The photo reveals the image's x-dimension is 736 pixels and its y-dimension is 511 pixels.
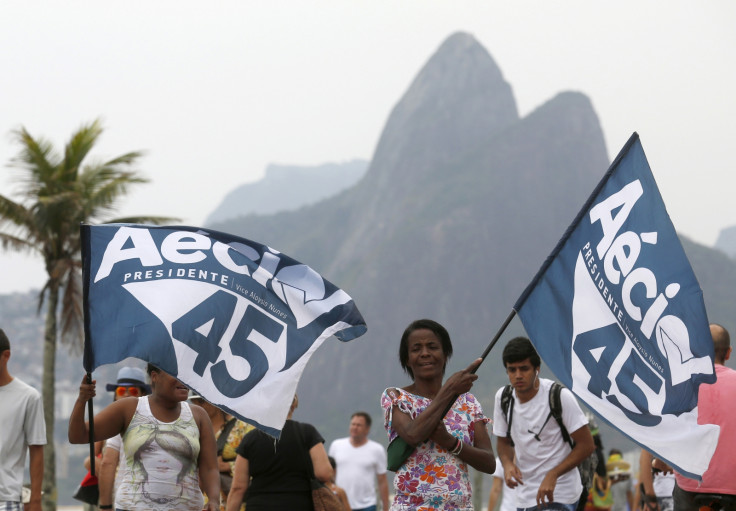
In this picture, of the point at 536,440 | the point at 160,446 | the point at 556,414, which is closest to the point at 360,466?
the point at 536,440

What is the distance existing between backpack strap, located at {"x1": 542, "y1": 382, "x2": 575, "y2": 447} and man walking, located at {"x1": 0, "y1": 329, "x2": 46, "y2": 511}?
298cm

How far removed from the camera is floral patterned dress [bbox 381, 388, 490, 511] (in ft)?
17.1

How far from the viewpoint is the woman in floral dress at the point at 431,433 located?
16.8 ft

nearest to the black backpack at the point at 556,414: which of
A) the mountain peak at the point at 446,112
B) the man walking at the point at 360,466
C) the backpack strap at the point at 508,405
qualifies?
the backpack strap at the point at 508,405

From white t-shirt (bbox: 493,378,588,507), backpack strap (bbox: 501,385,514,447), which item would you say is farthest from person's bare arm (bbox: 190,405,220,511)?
backpack strap (bbox: 501,385,514,447)

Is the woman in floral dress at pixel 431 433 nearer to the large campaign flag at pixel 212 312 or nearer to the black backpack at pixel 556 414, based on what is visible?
the large campaign flag at pixel 212 312

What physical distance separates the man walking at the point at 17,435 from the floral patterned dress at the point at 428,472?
2.01 meters

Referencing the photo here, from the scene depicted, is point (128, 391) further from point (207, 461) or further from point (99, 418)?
point (99, 418)

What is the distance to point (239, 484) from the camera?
23.0 feet

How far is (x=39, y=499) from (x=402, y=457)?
2067 mm

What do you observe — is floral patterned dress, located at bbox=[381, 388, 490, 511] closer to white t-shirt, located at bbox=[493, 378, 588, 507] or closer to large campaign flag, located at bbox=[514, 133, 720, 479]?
large campaign flag, located at bbox=[514, 133, 720, 479]

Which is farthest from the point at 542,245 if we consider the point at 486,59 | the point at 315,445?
the point at 315,445

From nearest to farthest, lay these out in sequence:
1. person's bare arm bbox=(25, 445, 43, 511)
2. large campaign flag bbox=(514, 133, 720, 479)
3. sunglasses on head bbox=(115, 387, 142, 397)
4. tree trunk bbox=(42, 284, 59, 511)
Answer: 1. large campaign flag bbox=(514, 133, 720, 479)
2. person's bare arm bbox=(25, 445, 43, 511)
3. sunglasses on head bbox=(115, 387, 142, 397)
4. tree trunk bbox=(42, 284, 59, 511)

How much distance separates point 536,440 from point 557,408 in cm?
24
